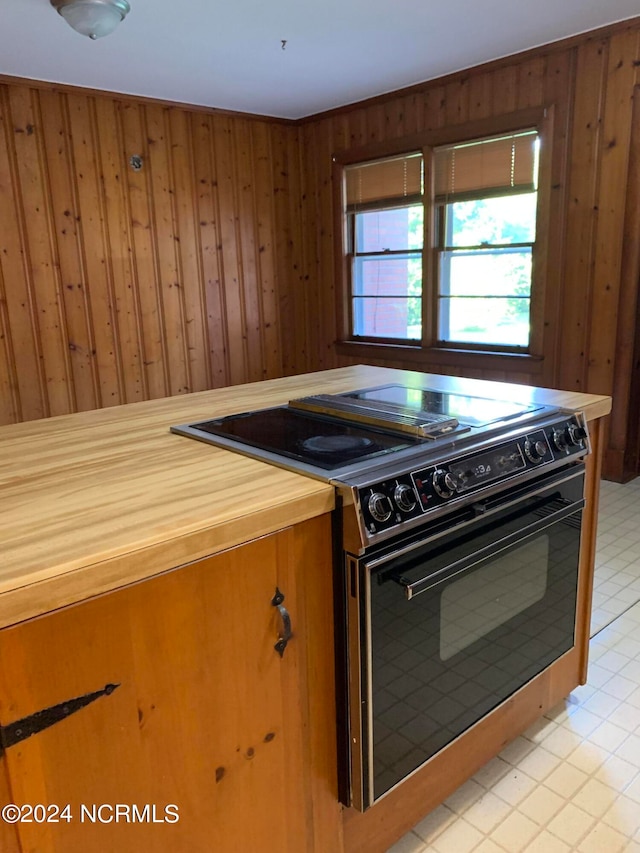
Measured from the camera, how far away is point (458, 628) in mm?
1381

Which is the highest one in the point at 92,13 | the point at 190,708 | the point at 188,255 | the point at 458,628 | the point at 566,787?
the point at 92,13

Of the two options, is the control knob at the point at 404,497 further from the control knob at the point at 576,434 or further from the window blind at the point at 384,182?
the window blind at the point at 384,182

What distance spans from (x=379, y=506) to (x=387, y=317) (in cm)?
397

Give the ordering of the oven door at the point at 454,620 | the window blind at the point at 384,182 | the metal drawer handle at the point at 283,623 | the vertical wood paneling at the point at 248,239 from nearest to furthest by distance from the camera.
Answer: the metal drawer handle at the point at 283,623
the oven door at the point at 454,620
the window blind at the point at 384,182
the vertical wood paneling at the point at 248,239

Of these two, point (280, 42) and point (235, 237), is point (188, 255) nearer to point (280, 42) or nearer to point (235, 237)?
point (235, 237)

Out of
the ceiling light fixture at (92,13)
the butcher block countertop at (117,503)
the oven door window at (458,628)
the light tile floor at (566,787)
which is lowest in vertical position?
the light tile floor at (566,787)

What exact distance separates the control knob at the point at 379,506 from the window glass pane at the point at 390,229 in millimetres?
3736

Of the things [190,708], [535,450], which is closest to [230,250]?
[535,450]

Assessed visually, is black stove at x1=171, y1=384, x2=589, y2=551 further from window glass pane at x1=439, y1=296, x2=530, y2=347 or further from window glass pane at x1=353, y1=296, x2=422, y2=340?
Answer: window glass pane at x1=353, y1=296, x2=422, y2=340

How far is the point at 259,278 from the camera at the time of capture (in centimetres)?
516

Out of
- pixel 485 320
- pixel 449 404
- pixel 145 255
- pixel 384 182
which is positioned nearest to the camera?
pixel 449 404

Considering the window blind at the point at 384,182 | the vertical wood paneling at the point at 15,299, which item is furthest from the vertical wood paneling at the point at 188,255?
the window blind at the point at 384,182

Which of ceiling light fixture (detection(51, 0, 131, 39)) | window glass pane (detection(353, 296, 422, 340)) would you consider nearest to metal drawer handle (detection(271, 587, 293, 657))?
ceiling light fixture (detection(51, 0, 131, 39))

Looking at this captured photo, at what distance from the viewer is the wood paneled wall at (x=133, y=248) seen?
4.04 m
